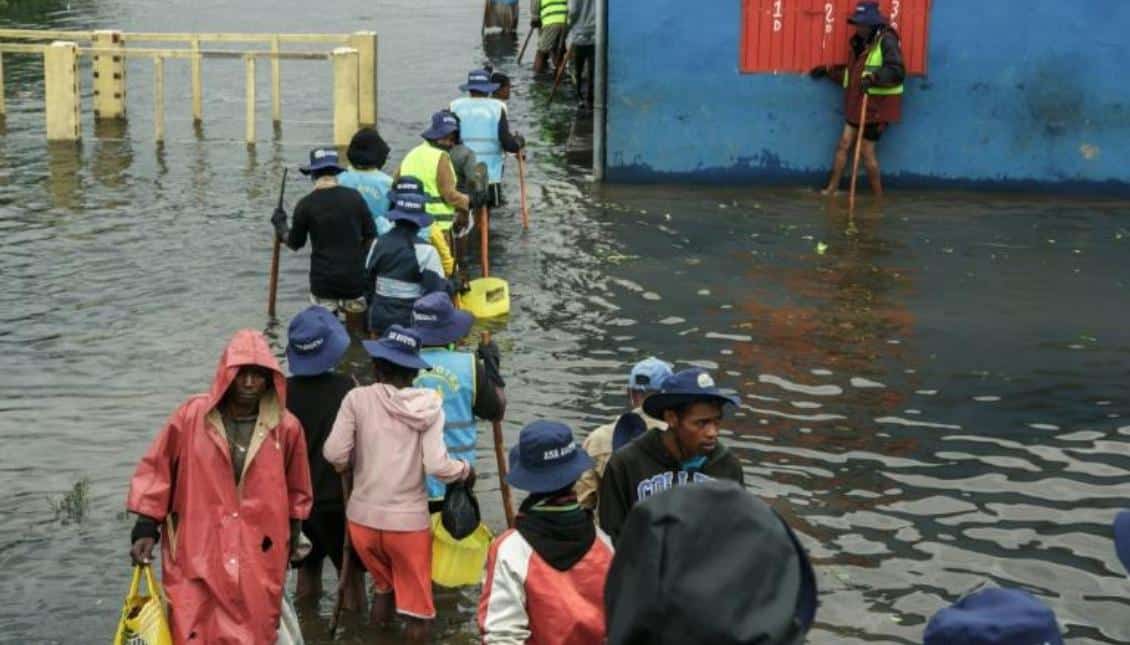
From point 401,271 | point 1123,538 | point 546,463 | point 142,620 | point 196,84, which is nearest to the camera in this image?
point 1123,538

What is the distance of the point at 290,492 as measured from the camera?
7.05 meters

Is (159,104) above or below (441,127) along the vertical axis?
below

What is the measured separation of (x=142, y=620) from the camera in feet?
21.5

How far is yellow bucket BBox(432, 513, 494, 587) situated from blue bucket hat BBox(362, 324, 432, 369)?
0.87 meters

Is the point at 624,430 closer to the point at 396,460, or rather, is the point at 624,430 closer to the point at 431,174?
the point at 396,460

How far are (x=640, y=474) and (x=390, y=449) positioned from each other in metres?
1.68

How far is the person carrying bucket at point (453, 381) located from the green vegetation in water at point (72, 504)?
2.14 metres

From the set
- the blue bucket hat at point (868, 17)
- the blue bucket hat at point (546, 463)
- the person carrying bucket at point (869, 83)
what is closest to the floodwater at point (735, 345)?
the person carrying bucket at point (869, 83)

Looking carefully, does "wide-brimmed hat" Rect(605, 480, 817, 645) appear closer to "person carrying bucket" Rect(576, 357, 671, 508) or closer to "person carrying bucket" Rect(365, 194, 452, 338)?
"person carrying bucket" Rect(576, 357, 671, 508)

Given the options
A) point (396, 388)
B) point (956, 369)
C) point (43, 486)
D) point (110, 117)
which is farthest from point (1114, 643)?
point (110, 117)

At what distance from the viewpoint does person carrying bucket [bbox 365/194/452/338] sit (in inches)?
429

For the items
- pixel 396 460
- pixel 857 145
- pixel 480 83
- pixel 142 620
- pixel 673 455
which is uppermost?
pixel 480 83

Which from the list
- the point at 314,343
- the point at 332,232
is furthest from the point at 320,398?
the point at 332,232

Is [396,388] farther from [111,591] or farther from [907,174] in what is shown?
[907,174]
